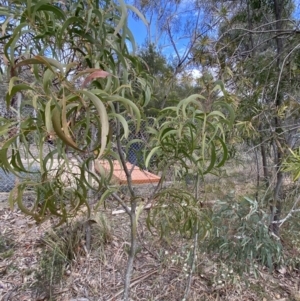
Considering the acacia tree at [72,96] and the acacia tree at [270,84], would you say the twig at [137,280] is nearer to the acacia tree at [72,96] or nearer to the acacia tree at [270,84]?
the acacia tree at [270,84]

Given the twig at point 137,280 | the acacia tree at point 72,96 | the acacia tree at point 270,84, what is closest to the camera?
the acacia tree at point 72,96

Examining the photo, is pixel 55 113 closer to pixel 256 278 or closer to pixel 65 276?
pixel 65 276

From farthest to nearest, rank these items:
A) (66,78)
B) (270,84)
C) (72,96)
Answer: (270,84), (66,78), (72,96)

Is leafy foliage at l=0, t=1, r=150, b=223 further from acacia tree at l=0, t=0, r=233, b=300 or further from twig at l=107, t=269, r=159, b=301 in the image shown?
twig at l=107, t=269, r=159, b=301

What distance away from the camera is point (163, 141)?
798 mm

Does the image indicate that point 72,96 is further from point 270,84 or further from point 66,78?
point 270,84

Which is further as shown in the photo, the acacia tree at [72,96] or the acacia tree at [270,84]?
the acacia tree at [270,84]

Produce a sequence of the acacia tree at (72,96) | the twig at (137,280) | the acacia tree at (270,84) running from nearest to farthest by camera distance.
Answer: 1. the acacia tree at (72,96)
2. the twig at (137,280)
3. the acacia tree at (270,84)

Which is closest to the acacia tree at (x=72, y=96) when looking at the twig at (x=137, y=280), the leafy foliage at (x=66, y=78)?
the leafy foliage at (x=66, y=78)

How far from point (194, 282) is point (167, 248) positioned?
0.39 metres

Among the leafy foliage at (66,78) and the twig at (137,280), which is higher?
the leafy foliage at (66,78)

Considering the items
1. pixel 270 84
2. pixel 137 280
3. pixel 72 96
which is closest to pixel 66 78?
pixel 72 96

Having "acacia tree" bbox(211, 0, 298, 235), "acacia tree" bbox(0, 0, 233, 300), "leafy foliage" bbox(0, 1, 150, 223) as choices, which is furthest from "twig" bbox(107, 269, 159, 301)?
"leafy foliage" bbox(0, 1, 150, 223)

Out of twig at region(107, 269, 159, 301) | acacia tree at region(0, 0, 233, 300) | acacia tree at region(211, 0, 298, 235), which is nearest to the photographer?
acacia tree at region(0, 0, 233, 300)
